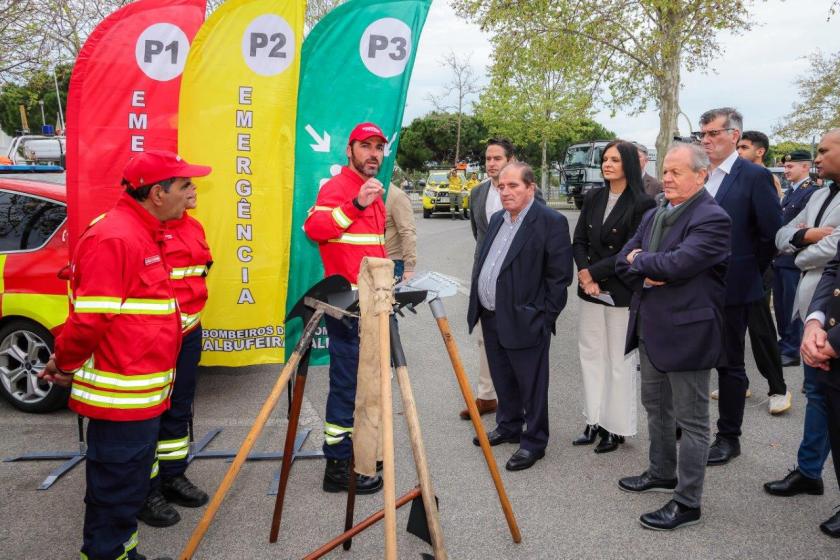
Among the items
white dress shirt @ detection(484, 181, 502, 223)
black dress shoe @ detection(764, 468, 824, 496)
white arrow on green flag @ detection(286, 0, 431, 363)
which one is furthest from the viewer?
white dress shirt @ detection(484, 181, 502, 223)

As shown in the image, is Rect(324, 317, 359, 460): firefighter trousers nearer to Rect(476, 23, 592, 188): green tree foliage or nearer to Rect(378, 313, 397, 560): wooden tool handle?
Rect(378, 313, 397, 560): wooden tool handle

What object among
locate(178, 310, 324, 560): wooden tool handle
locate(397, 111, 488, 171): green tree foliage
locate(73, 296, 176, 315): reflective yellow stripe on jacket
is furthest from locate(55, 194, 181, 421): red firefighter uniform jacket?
locate(397, 111, 488, 171): green tree foliage

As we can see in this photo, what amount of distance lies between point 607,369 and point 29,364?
4.38 m

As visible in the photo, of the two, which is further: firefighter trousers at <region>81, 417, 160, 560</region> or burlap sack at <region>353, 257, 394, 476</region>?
firefighter trousers at <region>81, 417, 160, 560</region>

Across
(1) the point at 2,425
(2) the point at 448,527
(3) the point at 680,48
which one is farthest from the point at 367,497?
(3) the point at 680,48

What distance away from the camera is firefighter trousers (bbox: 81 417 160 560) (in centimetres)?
255

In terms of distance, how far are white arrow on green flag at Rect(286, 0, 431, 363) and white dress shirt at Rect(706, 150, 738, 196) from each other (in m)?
2.31

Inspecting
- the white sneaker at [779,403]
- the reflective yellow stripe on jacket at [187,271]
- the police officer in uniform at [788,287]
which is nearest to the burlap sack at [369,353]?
the reflective yellow stripe on jacket at [187,271]

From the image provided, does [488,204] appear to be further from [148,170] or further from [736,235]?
[148,170]

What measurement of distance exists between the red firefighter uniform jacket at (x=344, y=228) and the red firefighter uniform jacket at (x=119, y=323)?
987 millimetres

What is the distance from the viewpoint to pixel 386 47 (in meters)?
4.89

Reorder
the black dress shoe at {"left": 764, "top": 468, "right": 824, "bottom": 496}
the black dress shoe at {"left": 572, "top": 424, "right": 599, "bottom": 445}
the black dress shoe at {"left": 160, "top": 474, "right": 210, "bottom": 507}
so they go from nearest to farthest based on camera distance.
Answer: the black dress shoe at {"left": 160, "top": 474, "right": 210, "bottom": 507} < the black dress shoe at {"left": 764, "top": 468, "right": 824, "bottom": 496} < the black dress shoe at {"left": 572, "top": 424, "right": 599, "bottom": 445}

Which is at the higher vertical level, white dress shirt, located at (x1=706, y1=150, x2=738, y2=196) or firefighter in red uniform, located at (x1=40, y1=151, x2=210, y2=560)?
white dress shirt, located at (x1=706, y1=150, x2=738, y2=196)

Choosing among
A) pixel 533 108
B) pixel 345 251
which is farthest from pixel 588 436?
pixel 533 108
